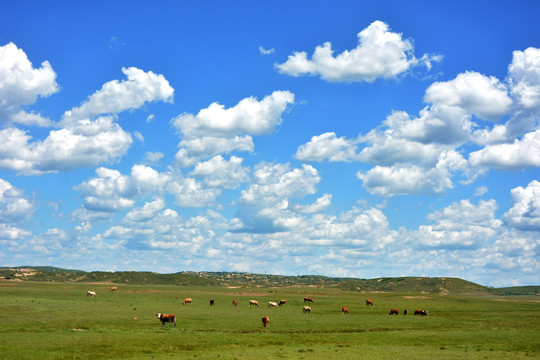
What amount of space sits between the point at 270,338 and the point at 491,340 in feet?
74.3

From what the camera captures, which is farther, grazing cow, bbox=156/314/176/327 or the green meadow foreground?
grazing cow, bbox=156/314/176/327

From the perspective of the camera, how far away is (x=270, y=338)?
48812 millimetres

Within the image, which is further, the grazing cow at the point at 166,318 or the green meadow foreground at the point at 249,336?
the grazing cow at the point at 166,318

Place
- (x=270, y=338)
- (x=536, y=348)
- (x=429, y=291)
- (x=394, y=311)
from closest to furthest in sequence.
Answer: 1. (x=536, y=348)
2. (x=270, y=338)
3. (x=394, y=311)
4. (x=429, y=291)

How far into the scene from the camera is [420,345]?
152 ft

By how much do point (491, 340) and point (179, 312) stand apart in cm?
4368

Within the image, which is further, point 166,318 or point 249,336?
point 166,318

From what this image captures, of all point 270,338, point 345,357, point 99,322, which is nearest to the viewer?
point 345,357

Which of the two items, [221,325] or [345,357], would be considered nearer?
[345,357]

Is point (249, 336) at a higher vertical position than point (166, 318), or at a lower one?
lower

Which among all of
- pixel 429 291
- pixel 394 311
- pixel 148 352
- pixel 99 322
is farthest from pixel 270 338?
pixel 429 291

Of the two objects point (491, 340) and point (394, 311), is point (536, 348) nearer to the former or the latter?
point (491, 340)

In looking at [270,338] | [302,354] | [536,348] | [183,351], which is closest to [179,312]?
[270,338]

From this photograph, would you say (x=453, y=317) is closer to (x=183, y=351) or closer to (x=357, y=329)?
(x=357, y=329)
